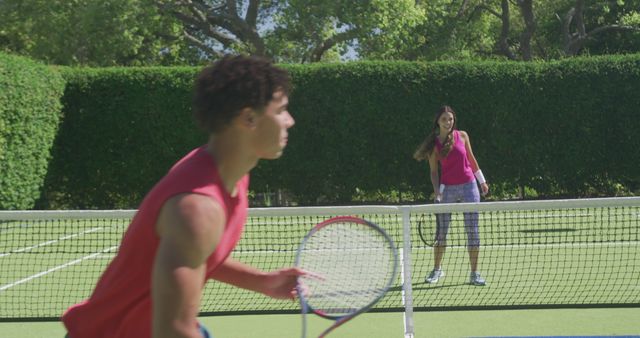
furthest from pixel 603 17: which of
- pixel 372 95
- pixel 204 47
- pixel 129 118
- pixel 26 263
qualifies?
pixel 26 263

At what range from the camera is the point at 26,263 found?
407 inches

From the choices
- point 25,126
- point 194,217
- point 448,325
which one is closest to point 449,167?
point 448,325

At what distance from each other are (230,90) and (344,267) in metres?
1.18

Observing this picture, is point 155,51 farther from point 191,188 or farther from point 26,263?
point 191,188

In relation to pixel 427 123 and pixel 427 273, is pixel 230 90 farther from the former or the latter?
pixel 427 123

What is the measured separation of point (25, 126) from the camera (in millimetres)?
15305

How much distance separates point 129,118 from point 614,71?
31.0 ft

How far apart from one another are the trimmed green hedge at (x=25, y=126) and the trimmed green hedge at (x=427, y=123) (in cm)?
95

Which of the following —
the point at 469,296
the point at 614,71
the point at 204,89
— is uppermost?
the point at 614,71

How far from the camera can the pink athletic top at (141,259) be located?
2.06 meters

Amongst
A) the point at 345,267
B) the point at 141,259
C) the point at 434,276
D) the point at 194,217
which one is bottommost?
the point at 434,276

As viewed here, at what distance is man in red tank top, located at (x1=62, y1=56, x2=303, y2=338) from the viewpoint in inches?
77.2

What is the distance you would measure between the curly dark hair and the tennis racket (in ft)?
2.51

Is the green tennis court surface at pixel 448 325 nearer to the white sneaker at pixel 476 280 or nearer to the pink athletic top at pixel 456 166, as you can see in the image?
the white sneaker at pixel 476 280
